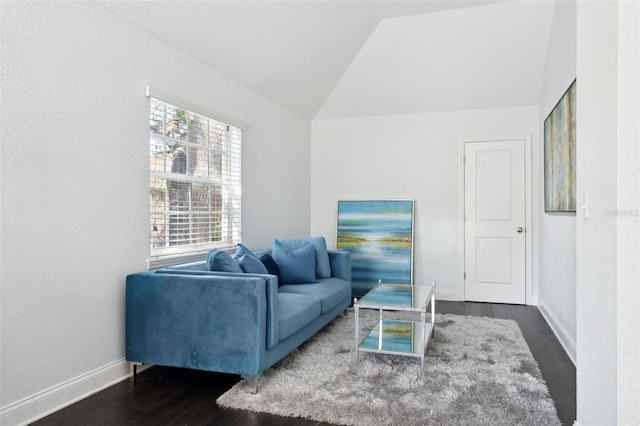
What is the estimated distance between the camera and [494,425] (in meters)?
2.28

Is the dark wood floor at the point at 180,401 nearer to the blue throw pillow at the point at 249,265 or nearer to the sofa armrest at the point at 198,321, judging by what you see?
the sofa armrest at the point at 198,321

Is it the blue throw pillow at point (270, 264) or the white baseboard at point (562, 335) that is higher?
the blue throw pillow at point (270, 264)

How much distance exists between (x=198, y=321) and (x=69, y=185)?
43.4 inches

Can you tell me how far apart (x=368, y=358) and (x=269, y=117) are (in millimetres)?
2861

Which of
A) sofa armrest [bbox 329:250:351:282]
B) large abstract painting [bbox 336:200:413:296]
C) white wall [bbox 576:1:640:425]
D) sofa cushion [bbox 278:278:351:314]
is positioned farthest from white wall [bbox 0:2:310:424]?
large abstract painting [bbox 336:200:413:296]

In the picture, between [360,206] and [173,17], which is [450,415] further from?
[360,206]

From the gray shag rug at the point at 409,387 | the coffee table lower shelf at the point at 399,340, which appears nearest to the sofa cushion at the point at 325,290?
the gray shag rug at the point at 409,387

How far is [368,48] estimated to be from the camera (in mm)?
5219

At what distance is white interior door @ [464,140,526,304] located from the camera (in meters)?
5.46

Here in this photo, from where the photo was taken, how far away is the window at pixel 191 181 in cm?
334

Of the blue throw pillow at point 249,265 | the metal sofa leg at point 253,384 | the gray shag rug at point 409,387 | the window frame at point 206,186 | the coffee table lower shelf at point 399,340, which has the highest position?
the window frame at point 206,186

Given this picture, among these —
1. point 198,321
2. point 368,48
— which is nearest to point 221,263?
point 198,321

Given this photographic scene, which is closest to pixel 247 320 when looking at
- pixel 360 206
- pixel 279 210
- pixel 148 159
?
pixel 148 159

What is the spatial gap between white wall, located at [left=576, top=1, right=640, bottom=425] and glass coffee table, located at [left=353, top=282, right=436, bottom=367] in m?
1.19
